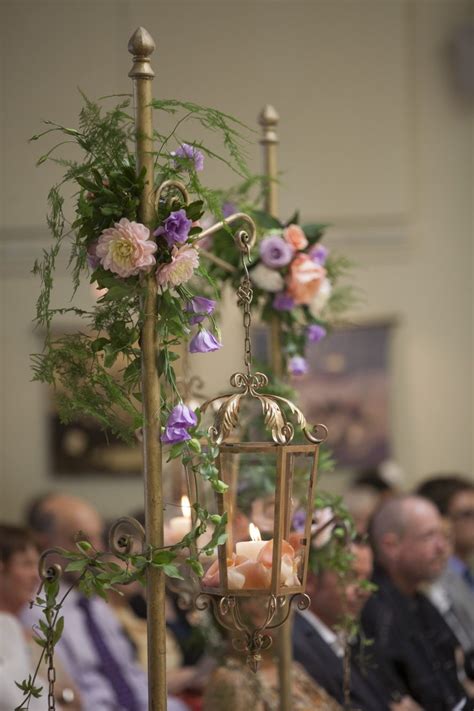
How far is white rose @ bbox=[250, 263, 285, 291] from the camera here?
11.8 feet

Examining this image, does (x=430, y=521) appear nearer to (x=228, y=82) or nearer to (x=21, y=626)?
(x=21, y=626)

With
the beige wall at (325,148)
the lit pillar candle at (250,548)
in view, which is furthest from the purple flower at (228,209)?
the beige wall at (325,148)

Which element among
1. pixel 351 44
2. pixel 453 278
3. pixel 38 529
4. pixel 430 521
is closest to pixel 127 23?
pixel 351 44

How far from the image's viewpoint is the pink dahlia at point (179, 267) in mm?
2482

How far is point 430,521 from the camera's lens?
5.12m

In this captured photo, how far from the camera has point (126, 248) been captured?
8.04 ft

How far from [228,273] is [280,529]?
1.31 m

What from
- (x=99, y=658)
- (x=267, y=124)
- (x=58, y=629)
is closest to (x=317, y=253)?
(x=267, y=124)

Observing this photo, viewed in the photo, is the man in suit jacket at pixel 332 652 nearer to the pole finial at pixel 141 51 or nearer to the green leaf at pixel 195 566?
the green leaf at pixel 195 566

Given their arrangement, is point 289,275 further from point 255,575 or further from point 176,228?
point 255,575

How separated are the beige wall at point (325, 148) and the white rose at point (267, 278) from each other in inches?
204

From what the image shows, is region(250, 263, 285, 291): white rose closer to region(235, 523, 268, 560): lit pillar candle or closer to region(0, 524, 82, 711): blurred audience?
region(235, 523, 268, 560): lit pillar candle

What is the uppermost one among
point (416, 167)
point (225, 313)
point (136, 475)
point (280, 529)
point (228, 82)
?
point (228, 82)

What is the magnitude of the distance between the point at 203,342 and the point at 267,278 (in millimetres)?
1026
